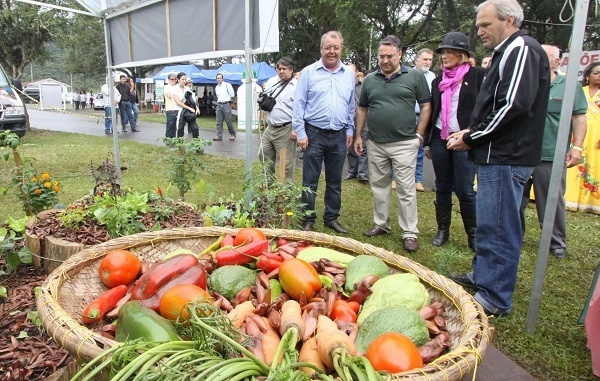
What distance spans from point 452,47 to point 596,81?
2.32m

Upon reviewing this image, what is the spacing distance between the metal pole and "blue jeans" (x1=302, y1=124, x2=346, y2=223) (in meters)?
2.37

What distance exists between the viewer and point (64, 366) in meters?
2.26

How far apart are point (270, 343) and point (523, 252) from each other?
403 cm

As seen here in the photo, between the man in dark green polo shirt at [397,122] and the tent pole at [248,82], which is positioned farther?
the man in dark green polo shirt at [397,122]

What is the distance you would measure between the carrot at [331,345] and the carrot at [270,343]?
0.14 metres

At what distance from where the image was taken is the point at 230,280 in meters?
1.99

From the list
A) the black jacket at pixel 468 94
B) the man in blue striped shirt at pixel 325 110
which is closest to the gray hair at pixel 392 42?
the man in blue striped shirt at pixel 325 110

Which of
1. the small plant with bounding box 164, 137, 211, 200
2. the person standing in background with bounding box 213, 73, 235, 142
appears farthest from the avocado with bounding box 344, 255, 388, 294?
the person standing in background with bounding box 213, 73, 235, 142

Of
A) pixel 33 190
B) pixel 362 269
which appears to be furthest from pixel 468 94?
pixel 33 190

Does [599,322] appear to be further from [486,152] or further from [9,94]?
[9,94]

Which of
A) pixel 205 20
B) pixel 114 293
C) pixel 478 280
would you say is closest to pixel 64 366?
pixel 114 293

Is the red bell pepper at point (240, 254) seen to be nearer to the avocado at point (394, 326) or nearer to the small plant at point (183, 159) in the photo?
the avocado at point (394, 326)

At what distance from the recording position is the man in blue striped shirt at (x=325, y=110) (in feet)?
15.8

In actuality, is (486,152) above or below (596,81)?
below
